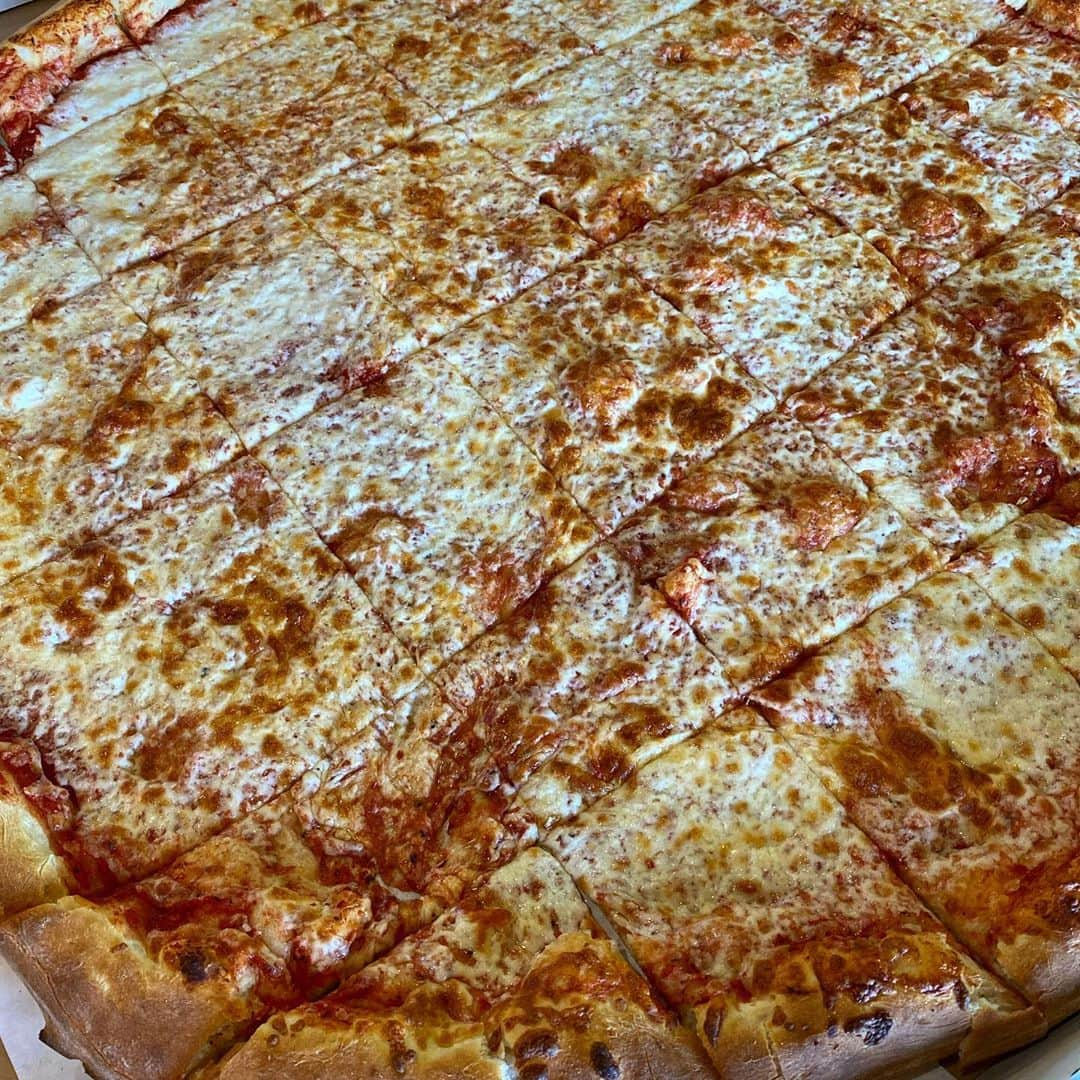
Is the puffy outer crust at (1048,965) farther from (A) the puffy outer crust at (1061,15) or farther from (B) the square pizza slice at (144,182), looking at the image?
(A) the puffy outer crust at (1061,15)

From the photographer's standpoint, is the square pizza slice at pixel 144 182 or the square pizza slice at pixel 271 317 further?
the square pizza slice at pixel 144 182

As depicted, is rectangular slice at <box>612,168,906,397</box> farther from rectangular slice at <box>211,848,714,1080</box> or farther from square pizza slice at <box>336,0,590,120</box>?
rectangular slice at <box>211,848,714,1080</box>

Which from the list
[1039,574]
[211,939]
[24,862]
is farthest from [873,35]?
[24,862]

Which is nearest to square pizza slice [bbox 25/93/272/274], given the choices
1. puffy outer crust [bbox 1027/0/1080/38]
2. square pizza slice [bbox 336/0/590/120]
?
square pizza slice [bbox 336/0/590/120]

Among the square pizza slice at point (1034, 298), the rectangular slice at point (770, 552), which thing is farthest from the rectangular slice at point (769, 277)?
the rectangular slice at point (770, 552)

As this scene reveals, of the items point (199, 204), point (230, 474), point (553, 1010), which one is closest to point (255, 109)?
point (199, 204)

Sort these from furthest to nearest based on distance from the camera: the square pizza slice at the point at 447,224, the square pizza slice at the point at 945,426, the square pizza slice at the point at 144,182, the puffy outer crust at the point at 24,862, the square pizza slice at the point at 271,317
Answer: the square pizza slice at the point at 144,182 → the square pizza slice at the point at 447,224 → the square pizza slice at the point at 271,317 → the square pizza slice at the point at 945,426 → the puffy outer crust at the point at 24,862

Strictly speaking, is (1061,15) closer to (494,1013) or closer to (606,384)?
(606,384)

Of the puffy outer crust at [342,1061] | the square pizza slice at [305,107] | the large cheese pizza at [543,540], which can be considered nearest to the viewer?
the puffy outer crust at [342,1061]
